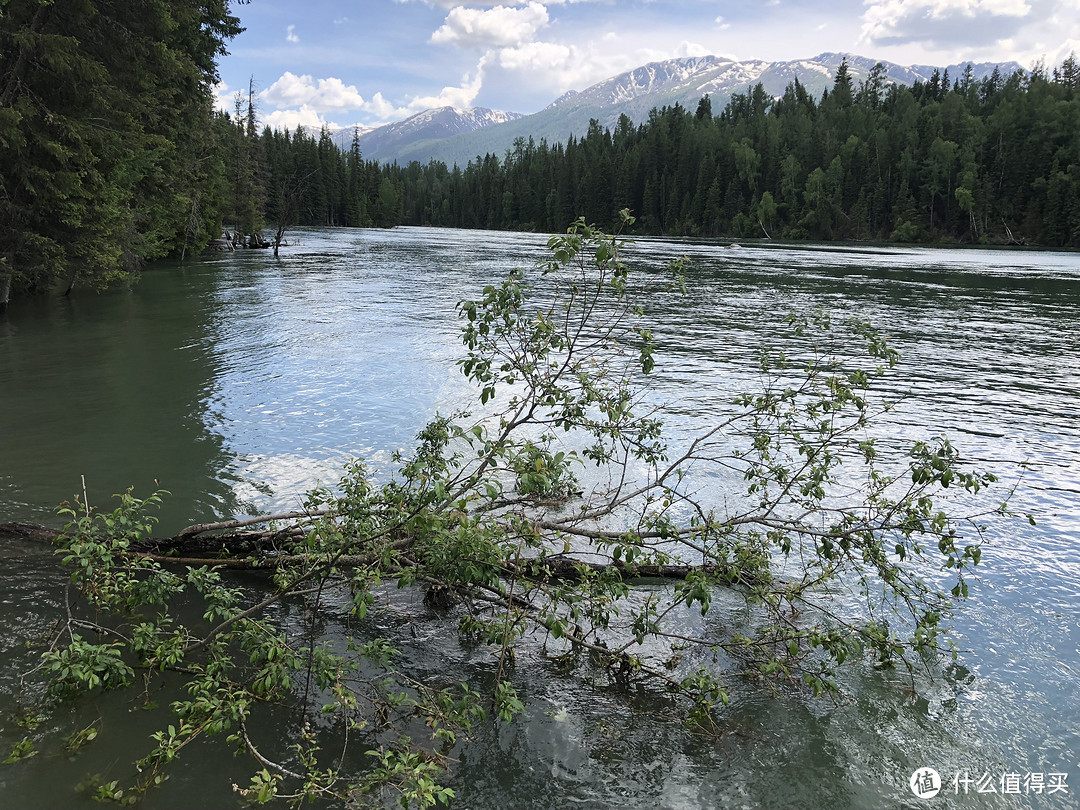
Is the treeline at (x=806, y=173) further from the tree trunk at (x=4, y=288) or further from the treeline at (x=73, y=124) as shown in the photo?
the tree trunk at (x=4, y=288)

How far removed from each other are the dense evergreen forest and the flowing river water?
427 centimetres

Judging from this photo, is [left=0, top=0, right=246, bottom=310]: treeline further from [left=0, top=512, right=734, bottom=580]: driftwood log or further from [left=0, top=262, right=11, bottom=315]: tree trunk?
[left=0, top=512, right=734, bottom=580]: driftwood log

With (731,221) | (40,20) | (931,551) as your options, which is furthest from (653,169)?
(931,551)

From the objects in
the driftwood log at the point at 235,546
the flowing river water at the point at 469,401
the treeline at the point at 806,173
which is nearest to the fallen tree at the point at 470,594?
the driftwood log at the point at 235,546

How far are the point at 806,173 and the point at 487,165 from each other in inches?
4039

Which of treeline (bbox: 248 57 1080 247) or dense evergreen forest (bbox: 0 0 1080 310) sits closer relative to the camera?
dense evergreen forest (bbox: 0 0 1080 310)

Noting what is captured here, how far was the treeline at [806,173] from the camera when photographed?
96.6 m

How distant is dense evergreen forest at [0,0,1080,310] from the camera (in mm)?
17734

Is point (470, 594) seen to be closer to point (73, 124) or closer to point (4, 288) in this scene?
point (73, 124)

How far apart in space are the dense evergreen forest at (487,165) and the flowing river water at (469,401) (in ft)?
14.0

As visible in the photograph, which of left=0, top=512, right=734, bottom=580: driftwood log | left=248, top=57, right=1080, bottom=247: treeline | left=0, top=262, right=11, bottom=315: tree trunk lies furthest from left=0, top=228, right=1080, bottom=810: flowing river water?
left=248, top=57, right=1080, bottom=247: treeline

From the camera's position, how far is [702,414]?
1302 centimetres

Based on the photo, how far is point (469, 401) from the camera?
13867 mm

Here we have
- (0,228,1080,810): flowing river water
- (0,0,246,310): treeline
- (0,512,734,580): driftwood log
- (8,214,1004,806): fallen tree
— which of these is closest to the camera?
(8,214,1004,806): fallen tree
